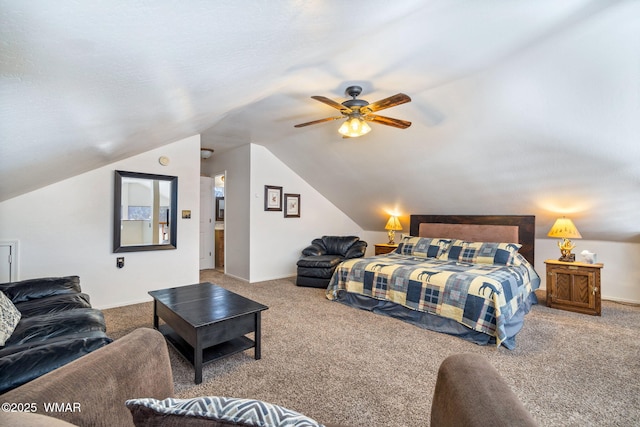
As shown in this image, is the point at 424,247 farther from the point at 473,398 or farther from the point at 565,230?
the point at 473,398

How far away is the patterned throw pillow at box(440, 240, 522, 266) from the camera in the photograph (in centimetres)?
398

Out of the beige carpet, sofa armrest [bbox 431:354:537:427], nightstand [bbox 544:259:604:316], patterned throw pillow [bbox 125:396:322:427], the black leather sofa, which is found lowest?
the beige carpet

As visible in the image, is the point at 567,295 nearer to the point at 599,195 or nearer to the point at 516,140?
the point at 599,195

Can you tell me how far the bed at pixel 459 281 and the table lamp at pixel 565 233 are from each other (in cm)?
42

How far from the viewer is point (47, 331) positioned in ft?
5.76

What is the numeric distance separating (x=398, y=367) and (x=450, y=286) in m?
1.19

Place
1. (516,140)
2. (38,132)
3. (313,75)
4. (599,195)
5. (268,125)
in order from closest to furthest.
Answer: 1. (38,132)
2. (313,75)
3. (516,140)
4. (599,195)
5. (268,125)

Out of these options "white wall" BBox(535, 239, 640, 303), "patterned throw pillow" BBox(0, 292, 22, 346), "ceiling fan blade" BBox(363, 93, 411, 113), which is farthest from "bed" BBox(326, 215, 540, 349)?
"patterned throw pillow" BBox(0, 292, 22, 346)

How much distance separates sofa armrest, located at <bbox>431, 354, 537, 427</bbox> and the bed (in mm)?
1992

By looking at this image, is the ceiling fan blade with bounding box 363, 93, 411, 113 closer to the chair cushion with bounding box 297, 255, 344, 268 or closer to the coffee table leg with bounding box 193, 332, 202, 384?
the coffee table leg with bounding box 193, 332, 202, 384

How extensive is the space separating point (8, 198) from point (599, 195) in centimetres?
670

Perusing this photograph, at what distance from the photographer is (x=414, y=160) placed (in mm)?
4270

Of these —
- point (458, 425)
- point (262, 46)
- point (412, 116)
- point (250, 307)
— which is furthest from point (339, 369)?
point (412, 116)

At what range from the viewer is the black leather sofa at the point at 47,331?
116 centimetres
